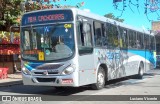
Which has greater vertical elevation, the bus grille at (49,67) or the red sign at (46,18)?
the red sign at (46,18)

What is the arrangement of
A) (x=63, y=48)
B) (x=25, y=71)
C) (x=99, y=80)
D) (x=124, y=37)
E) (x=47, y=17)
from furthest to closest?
(x=124, y=37)
(x=99, y=80)
(x=25, y=71)
(x=47, y=17)
(x=63, y=48)

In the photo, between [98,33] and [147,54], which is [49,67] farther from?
[147,54]

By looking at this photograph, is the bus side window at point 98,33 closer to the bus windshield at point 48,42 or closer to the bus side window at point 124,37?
the bus windshield at point 48,42

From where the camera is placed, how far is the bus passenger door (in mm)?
12750

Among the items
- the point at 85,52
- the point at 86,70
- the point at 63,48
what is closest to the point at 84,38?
the point at 85,52

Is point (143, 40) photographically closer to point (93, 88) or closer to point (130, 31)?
point (130, 31)

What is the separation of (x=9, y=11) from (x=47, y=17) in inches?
516

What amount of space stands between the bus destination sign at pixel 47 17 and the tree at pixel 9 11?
12159 mm

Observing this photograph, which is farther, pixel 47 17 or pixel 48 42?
pixel 47 17

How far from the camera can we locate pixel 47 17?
13.1 m

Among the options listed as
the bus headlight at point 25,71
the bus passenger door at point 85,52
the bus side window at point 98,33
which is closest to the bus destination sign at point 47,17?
the bus passenger door at point 85,52

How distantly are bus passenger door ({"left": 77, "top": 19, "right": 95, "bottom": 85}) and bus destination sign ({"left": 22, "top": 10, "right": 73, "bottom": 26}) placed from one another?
529 mm

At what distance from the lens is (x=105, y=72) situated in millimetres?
15328

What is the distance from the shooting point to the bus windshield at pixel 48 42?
12.5 metres
